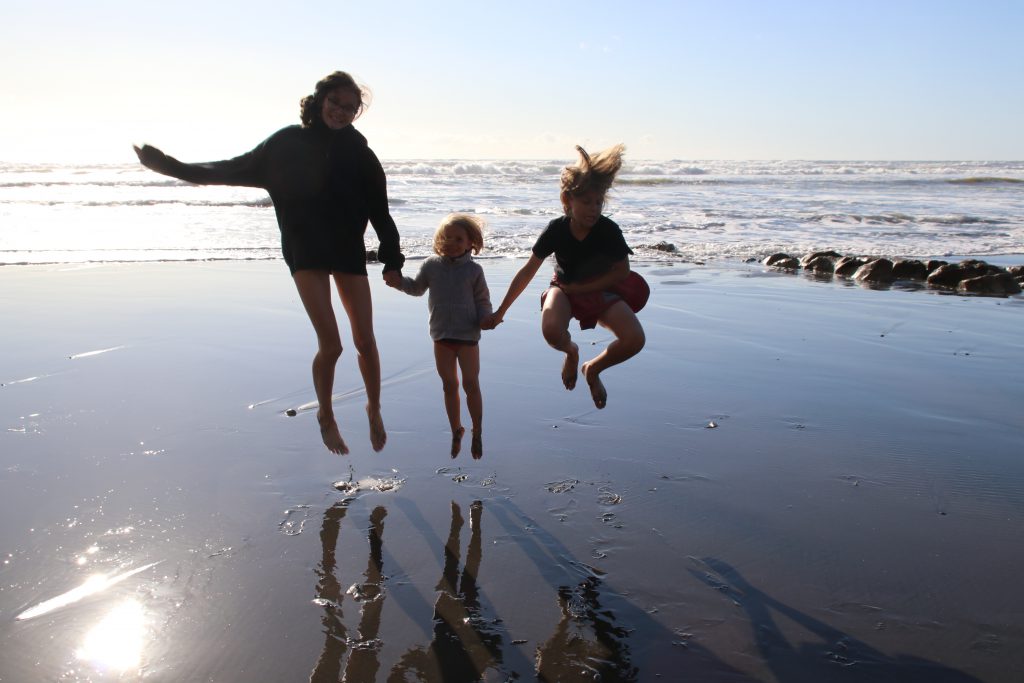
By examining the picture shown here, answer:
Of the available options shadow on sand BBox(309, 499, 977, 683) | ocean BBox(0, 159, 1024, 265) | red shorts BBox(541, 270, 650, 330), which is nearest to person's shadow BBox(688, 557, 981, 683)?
shadow on sand BBox(309, 499, 977, 683)

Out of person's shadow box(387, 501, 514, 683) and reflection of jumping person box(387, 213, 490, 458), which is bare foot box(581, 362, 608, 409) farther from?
person's shadow box(387, 501, 514, 683)

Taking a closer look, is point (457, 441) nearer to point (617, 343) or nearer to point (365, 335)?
point (365, 335)

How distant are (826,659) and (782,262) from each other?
Answer: 1178 cm

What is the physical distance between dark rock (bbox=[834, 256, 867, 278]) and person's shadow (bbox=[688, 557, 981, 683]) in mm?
10930

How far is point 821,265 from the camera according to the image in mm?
14258

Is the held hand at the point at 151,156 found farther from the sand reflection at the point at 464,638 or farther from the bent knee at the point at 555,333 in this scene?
the bent knee at the point at 555,333

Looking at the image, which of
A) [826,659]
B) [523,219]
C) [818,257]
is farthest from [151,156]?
[523,219]

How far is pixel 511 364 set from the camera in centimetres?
788

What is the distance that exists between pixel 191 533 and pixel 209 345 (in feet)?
13.6

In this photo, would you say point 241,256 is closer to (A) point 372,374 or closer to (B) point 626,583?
(A) point 372,374

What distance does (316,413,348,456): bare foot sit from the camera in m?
5.29

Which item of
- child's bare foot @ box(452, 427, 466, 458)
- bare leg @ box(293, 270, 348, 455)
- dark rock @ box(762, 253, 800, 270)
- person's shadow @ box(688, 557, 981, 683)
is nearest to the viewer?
person's shadow @ box(688, 557, 981, 683)

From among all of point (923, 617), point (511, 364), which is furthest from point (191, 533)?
point (511, 364)

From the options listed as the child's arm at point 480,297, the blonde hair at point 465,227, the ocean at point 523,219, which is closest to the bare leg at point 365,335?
the blonde hair at point 465,227
